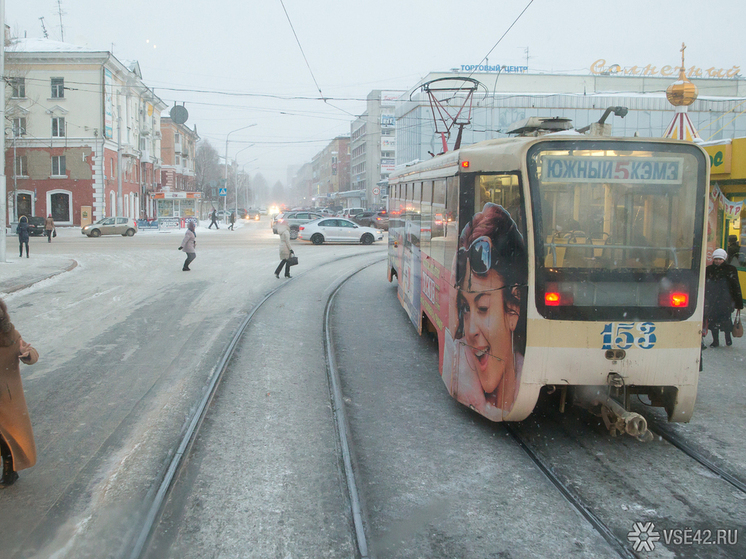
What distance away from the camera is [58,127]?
47.1 metres

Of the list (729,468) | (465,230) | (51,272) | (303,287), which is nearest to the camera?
(729,468)

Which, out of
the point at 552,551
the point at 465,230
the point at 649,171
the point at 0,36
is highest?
the point at 0,36

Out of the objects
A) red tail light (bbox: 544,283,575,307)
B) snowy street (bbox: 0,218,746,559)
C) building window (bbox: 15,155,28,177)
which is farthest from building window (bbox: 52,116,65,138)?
red tail light (bbox: 544,283,575,307)

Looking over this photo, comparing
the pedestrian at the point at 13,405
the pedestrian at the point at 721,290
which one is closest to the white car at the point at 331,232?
the pedestrian at the point at 721,290

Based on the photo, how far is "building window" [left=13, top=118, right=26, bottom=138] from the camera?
151 ft

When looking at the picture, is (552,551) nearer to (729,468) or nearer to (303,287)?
(729,468)

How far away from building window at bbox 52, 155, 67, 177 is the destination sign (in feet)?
162

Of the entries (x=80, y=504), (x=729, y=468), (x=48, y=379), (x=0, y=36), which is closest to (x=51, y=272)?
(x=0, y=36)

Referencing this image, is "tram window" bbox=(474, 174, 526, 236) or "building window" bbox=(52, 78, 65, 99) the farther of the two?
"building window" bbox=(52, 78, 65, 99)

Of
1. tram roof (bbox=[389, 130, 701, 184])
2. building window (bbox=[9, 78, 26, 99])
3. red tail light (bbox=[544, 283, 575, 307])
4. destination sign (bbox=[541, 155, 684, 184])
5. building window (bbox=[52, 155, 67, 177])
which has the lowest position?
red tail light (bbox=[544, 283, 575, 307])

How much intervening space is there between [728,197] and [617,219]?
9.69 metres

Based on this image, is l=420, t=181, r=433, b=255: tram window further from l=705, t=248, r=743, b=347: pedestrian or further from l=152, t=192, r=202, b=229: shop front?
l=152, t=192, r=202, b=229: shop front

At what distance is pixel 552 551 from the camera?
154 inches

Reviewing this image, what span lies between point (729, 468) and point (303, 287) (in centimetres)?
1151
